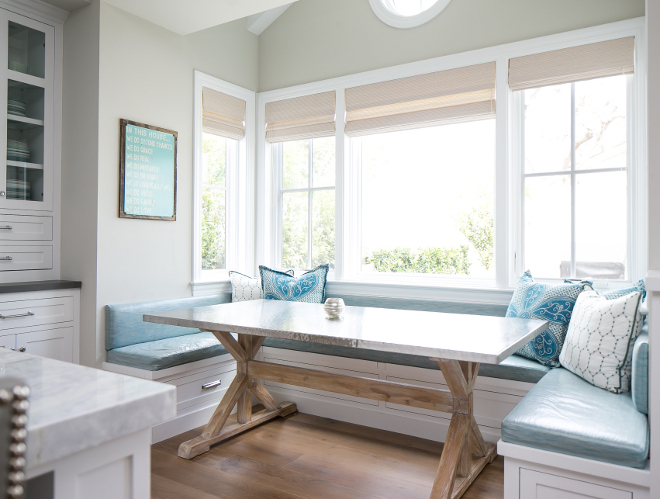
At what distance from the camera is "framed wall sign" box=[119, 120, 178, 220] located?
3254mm

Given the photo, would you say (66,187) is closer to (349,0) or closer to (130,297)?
(130,297)

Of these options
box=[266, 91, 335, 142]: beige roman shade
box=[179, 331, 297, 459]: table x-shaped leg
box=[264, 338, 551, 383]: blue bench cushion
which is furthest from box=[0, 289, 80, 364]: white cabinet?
box=[266, 91, 335, 142]: beige roman shade

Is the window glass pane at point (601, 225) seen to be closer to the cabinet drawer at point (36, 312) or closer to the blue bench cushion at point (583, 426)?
the blue bench cushion at point (583, 426)

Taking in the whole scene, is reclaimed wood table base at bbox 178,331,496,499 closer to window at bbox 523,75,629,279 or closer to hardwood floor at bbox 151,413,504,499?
hardwood floor at bbox 151,413,504,499

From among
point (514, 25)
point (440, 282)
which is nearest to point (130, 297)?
point (440, 282)

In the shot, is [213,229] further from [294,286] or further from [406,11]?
[406,11]

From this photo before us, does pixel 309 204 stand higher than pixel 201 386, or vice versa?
pixel 309 204

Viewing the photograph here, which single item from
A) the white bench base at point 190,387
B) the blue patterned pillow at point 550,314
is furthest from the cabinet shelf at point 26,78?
the blue patterned pillow at point 550,314

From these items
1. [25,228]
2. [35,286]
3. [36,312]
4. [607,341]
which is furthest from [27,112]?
[607,341]

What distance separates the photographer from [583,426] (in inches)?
67.6

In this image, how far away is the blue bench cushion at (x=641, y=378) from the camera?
6.12 ft

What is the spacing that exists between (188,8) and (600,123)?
8.82 ft

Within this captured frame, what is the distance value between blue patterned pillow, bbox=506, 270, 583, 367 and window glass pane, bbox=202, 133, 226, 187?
2.58 m

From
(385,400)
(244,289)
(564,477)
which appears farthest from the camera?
(244,289)
